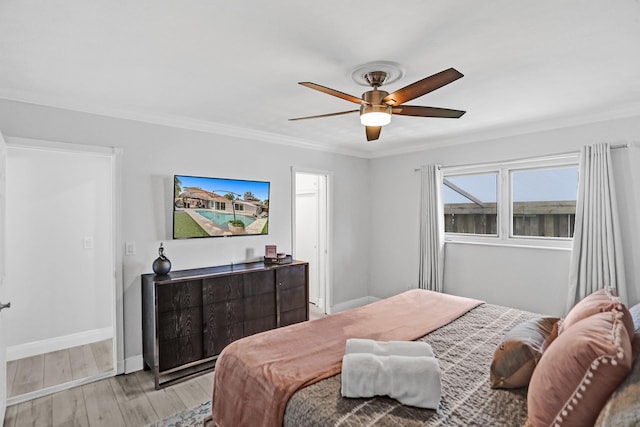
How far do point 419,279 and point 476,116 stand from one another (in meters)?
2.33

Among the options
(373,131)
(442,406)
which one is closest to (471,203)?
(373,131)

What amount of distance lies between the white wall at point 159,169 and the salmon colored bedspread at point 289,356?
1.67 metres

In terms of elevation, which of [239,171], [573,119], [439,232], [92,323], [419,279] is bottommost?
[92,323]

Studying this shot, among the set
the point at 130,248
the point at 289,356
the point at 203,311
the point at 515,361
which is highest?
the point at 130,248

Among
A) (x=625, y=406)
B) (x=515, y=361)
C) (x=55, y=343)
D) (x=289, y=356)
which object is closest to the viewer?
(x=625, y=406)

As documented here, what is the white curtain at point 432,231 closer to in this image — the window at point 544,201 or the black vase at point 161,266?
the window at point 544,201

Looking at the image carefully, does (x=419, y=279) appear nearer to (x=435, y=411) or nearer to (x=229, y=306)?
(x=229, y=306)

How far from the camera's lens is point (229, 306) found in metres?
3.42

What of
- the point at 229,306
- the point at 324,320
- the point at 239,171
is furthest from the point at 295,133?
the point at 324,320

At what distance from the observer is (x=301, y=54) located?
2.13m

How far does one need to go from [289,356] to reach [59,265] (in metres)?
3.36

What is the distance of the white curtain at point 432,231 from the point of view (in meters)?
4.56

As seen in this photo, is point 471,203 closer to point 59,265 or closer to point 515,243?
point 515,243

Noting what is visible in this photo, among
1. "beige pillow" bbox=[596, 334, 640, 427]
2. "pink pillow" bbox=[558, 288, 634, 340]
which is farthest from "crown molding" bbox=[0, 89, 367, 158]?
"beige pillow" bbox=[596, 334, 640, 427]
